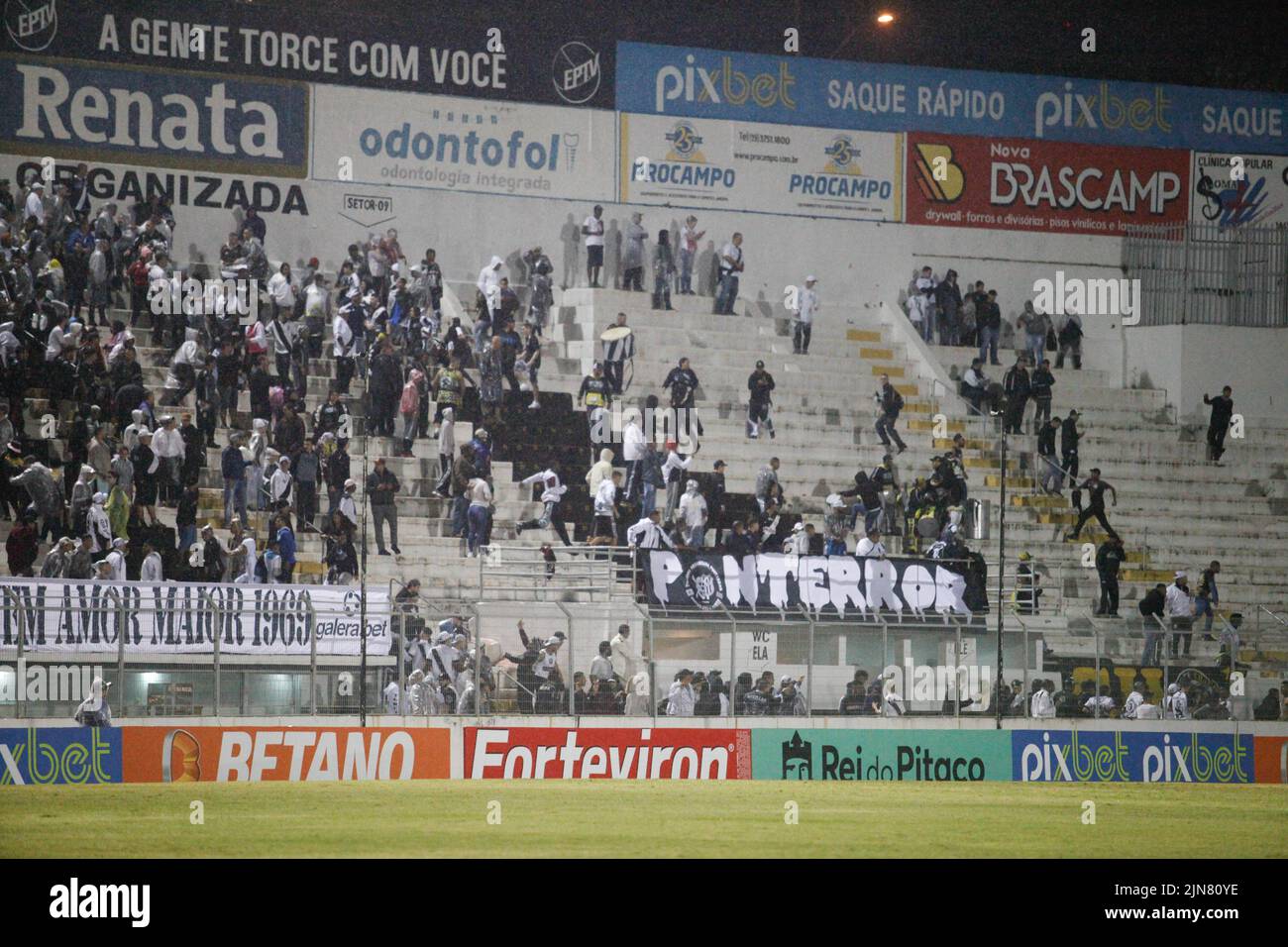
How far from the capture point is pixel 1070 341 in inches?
1527

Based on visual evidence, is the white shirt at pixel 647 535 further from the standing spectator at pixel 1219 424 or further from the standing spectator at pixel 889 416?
the standing spectator at pixel 1219 424

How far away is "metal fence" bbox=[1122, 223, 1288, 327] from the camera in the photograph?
1553 inches

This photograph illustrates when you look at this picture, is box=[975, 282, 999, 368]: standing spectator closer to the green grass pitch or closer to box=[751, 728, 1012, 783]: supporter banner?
box=[751, 728, 1012, 783]: supporter banner

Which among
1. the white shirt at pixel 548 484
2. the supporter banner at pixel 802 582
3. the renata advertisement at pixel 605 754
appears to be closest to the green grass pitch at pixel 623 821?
the renata advertisement at pixel 605 754

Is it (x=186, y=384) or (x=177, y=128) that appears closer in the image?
(x=186, y=384)

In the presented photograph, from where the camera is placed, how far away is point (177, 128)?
3422cm

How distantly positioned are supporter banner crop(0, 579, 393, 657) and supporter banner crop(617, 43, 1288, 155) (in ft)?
48.1

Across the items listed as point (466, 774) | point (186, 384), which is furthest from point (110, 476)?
point (466, 774)

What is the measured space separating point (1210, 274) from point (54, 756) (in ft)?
87.4

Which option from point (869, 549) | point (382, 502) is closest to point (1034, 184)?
point (869, 549)

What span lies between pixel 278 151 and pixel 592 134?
20.3ft

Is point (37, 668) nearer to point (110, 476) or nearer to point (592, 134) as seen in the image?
point (110, 476)

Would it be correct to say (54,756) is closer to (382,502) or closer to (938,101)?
(382,502)

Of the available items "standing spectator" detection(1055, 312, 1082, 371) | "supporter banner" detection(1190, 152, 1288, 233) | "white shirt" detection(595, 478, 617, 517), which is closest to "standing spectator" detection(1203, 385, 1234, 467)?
"standing spectator" detection(1055, 312, 1082, 371)
